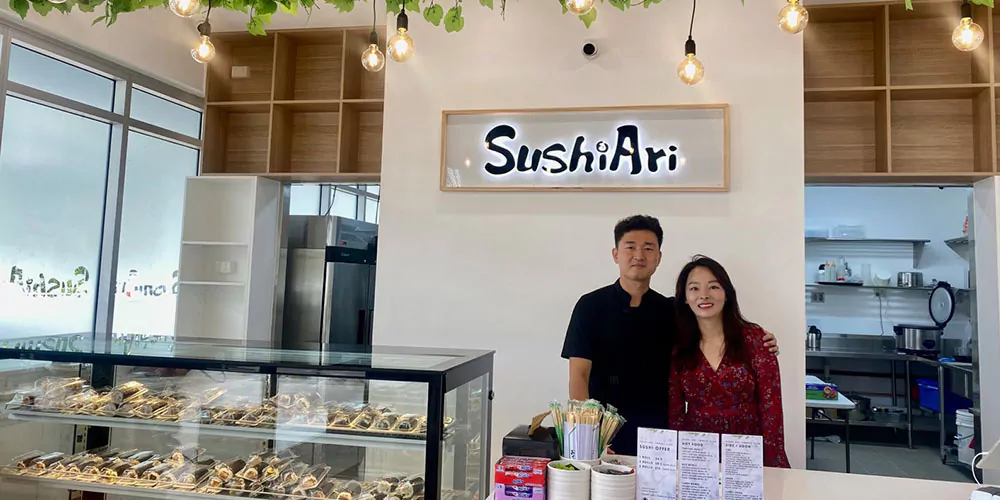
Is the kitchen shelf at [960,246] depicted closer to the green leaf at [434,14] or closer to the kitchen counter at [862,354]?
the kitchen counter at [862,354]

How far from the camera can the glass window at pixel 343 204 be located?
659cm

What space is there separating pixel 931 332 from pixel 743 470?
6131 millimetres

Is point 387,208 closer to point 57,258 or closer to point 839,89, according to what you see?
point 57,258

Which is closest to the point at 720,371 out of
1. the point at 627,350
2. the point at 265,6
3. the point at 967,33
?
the point at 627,350

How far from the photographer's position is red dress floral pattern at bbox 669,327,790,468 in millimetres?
2514

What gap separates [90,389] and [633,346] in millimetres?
2213

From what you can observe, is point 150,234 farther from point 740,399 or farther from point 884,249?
point 884,249

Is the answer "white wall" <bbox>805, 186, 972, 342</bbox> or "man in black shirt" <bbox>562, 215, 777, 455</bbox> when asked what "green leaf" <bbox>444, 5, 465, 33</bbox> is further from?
"white wall" <bbox>805, 186, 972, 342</bbox>

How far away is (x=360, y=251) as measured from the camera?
5316mm

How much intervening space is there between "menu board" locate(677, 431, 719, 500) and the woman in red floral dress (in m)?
0.88

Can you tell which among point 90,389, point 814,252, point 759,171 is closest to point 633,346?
point 759,171

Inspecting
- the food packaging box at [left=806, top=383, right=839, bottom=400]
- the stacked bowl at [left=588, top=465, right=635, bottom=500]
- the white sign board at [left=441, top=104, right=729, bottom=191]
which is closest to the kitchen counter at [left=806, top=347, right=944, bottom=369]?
the food packaging box at [left=806, top=383, right=839, bottom=400]

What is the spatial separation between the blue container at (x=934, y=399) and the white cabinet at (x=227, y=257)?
5956 mm

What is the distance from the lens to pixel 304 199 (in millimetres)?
5684
